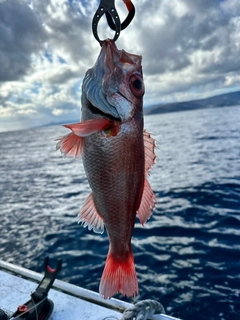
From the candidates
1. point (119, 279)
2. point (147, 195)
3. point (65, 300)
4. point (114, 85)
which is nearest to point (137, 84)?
point (114, 85)

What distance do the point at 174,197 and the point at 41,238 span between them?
6.35m

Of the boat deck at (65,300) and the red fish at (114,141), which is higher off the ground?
the red fish at (114,141)

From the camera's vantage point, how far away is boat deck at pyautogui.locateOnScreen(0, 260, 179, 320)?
412 cm

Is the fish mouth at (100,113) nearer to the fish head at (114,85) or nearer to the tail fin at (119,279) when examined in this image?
the fish head at (114,85)

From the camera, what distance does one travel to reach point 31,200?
53.6ft

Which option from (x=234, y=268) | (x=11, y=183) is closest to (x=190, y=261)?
(x=234, y=268)

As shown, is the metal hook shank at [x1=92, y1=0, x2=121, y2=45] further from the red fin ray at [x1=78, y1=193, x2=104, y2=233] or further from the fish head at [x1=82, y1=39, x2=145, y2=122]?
the red fin ray at [x1=78, y1=193, x2=104, y2=233]

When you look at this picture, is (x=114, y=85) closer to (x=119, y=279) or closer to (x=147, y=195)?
(x=147, y=195)

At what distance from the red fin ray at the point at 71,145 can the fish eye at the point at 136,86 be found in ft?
1.79

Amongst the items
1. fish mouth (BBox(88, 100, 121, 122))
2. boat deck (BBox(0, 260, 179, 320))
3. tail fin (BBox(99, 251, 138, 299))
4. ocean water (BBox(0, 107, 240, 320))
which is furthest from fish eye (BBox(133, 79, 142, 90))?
ocean water (BBox(0, 107, 240, 320))

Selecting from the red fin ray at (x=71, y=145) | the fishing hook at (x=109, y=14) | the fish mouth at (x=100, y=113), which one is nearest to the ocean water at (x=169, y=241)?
the red fin ray at (x=71, y=145)

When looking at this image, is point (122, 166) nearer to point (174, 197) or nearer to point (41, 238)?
point (41, 238)

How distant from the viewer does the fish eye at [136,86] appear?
7.27 feet

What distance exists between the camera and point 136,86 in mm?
2229
